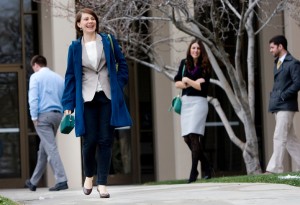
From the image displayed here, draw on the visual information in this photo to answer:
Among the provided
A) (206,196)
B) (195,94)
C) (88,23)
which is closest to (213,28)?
(195,94)

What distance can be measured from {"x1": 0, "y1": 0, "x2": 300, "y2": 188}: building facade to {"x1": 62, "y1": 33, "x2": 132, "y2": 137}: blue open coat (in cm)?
787

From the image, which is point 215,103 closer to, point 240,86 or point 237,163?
point 240,86

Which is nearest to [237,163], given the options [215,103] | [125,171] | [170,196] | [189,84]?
[125,171]

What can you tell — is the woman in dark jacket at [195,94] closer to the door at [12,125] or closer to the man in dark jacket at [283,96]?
the man in dark jacket at [283,96]

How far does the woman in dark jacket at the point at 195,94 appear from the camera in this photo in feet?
37.7

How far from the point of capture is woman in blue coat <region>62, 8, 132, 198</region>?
8484mm

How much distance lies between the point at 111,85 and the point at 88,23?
0.66 m

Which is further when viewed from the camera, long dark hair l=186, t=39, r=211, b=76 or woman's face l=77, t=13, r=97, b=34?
long dark hair l=186, t=39, r=211, b=76

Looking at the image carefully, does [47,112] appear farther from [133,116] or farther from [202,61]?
[133,116]

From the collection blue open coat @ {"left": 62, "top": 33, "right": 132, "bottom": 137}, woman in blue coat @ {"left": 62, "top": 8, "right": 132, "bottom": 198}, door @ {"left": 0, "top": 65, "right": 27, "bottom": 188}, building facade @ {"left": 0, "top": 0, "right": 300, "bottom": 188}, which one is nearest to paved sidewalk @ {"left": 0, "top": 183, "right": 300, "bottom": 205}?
woman in blue coat @ {"left": 62, "top": 8, "right": 132, "bottom": 198}

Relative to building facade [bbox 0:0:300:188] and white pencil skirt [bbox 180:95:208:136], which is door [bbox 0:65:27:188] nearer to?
building facade [bbox 0:0:300:188]

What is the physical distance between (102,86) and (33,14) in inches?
359

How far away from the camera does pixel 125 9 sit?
521 inches

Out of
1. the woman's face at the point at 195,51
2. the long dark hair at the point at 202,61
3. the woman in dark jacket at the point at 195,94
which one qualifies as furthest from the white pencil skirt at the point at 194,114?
the woman's face at the point at 195,51
